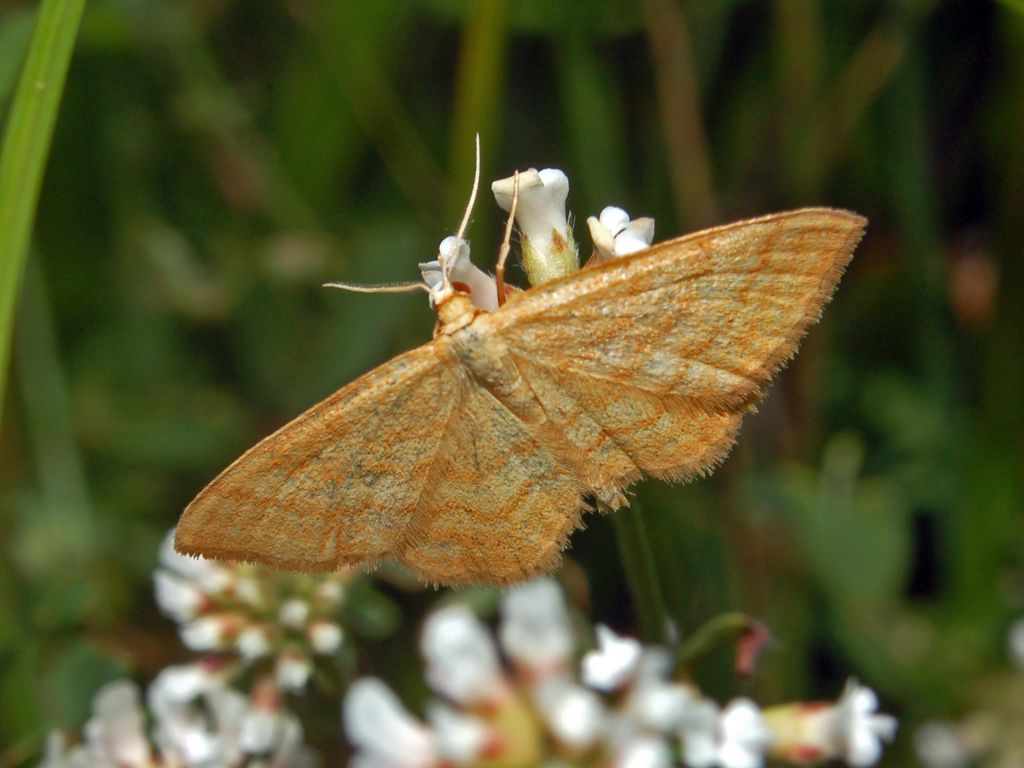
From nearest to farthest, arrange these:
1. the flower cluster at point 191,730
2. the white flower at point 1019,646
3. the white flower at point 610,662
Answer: the white flower at point 610,662 < the flower cluster at point 191,730 < the white flower at point 1019,646

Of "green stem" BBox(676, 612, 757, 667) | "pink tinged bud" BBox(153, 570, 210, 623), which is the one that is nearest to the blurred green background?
"pink tinged bud" BBox(153, 570, 210, 623)

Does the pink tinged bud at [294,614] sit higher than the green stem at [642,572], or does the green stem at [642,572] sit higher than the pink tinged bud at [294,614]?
the green stem at [642,572]

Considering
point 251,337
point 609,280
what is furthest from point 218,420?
point 609,280

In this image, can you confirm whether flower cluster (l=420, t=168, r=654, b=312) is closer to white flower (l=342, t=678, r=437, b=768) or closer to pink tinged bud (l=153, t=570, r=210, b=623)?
white flower (l=342, t=678, r=437, b=768)

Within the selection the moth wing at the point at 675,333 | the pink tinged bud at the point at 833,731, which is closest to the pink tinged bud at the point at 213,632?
the moth wing at the point at 675,333

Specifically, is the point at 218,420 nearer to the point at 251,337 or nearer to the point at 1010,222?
the point at 251,337

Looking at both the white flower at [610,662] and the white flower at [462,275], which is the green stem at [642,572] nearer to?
the white flower at [610,662]

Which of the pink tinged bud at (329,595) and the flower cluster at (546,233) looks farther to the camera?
the pink tinged bud at (329,595)
